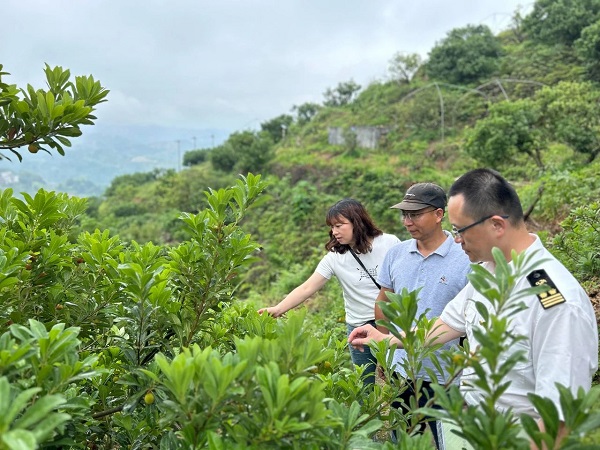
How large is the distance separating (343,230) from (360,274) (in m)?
0.26

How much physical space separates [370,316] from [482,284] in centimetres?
178

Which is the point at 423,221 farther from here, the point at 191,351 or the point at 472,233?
the point at 191,351

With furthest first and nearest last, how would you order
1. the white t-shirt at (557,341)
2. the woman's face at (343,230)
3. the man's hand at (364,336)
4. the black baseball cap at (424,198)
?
the woman's face at (343,230)
the black baseball cap at (424,198)
the man's hand at (364,336)
the white t-shirt at (557,341)

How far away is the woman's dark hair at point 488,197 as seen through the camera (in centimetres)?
140

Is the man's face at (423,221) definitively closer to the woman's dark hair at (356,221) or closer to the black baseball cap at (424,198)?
the black baseball cap at (424,198)

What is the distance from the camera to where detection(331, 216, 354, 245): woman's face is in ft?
8.85

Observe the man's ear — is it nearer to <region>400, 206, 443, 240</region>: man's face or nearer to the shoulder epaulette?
the shoulder epaulette

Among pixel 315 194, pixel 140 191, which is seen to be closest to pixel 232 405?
pixel 315 194

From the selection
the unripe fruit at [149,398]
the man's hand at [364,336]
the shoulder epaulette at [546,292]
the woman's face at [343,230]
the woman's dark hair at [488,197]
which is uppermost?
the woman's face at [343,230]

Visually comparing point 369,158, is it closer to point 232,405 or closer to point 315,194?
point 315,194

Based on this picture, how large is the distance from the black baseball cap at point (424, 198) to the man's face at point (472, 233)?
725 millimetres

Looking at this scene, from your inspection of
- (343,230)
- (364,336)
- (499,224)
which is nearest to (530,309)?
(499,224)

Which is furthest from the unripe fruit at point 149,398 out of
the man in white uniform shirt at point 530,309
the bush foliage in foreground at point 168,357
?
the man in white uniform shirt at point 530,309

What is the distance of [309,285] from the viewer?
2787mm
